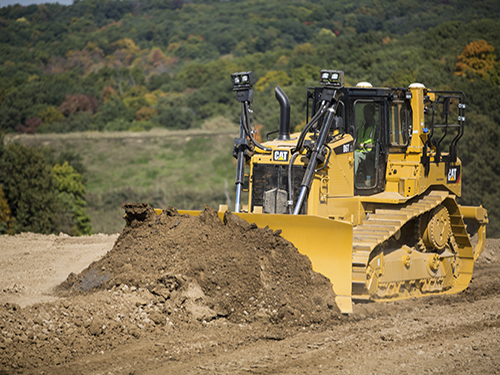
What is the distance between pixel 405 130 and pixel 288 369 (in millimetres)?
5650

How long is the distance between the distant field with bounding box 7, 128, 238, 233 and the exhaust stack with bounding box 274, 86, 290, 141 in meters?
25.1

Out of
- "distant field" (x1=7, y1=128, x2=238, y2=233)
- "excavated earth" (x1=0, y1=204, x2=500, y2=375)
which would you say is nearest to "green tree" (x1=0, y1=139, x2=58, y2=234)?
"distant field" (x1=7, y1=128, x2=238, y2=233)

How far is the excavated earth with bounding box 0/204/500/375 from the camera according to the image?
20.7ft

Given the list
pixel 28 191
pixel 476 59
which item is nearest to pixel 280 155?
pixel 28 191

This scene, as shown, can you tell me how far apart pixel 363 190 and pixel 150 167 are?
36.1 metres

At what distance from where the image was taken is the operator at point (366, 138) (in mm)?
10016

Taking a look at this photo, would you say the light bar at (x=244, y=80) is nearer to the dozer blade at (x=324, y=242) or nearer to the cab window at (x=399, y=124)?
the cab window at (x=399, y=124)

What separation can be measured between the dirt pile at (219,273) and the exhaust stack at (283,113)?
220 cm

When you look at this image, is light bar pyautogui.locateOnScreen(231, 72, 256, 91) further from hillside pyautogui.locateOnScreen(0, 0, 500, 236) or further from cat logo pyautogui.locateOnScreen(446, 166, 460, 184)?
hillside pyautogui.locateOnScreen(0, 0, 500, 236)

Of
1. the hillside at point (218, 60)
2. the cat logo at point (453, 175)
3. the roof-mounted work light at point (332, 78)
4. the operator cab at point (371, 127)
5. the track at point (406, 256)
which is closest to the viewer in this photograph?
the track at point (406, 256)

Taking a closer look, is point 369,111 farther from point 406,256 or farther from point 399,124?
point 406,256

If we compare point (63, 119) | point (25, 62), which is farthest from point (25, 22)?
point (63, 119)

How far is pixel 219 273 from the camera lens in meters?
7.92

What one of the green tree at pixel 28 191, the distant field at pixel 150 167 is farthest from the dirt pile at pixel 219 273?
the distant field at pixel 150 167
